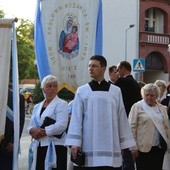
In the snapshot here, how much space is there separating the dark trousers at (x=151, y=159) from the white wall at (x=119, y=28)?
93.5 feet

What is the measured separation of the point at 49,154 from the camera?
6.40 m

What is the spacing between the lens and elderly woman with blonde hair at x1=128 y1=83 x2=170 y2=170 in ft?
23.9

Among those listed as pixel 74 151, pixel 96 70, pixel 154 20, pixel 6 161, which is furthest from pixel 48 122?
pixel 154 20

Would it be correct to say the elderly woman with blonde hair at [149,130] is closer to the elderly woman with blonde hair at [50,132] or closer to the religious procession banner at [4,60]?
the elderly woman with blonde hair at [50,132]

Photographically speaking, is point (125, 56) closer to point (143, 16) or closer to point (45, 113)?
point (143, 16)

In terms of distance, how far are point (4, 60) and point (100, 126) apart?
1.37 meters

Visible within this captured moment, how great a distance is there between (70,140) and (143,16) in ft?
104

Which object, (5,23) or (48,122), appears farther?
(48,122)

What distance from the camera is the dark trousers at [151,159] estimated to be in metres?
7.38

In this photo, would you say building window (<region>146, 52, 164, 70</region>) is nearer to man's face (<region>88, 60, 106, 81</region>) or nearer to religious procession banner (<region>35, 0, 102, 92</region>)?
religious procession banner (<region>35, 0, 102, 92</region>)

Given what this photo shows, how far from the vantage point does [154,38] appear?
37.5 metres

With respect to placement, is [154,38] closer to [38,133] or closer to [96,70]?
[38,133]

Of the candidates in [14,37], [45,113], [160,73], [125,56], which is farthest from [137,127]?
[160,73]

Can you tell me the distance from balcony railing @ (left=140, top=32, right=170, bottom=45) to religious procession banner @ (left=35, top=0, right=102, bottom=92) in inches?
1143
